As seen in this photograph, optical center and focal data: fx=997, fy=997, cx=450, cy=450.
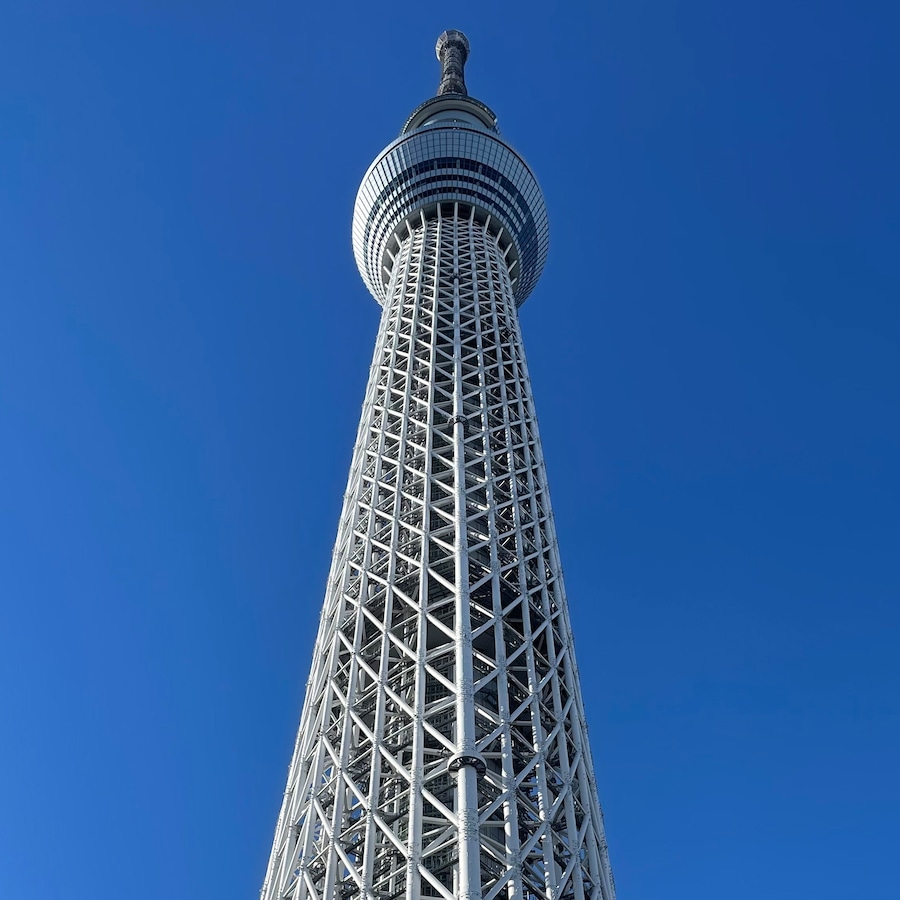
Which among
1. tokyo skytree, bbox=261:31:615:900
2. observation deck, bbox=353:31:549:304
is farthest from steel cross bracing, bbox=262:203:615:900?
observation deck, bbox=353:31:549:304

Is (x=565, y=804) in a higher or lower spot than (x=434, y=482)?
lower

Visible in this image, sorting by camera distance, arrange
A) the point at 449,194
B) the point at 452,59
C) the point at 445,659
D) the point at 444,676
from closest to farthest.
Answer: the point at 444,676 < the point at 445,659 < the point at 449,194 < the point at 452,59

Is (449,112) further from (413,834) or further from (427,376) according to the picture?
(413,834)

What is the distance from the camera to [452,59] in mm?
88375

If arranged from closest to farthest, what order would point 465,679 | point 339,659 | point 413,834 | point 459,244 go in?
point 413,834 → point 465,679 → point 339,659 → point 459,244

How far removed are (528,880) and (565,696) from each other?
333 inches

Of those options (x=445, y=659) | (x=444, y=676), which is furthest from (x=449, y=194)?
(x=444, y=676)

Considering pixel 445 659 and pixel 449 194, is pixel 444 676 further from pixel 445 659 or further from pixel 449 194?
pixel 449 194

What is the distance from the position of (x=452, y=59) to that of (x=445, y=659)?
69396mm

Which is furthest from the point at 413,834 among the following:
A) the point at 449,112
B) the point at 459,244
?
the point at 449,112

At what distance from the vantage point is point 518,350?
52969 mm

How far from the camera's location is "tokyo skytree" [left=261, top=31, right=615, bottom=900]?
27.5 metres

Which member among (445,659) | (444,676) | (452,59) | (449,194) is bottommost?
(444,676)

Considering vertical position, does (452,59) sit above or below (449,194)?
above
